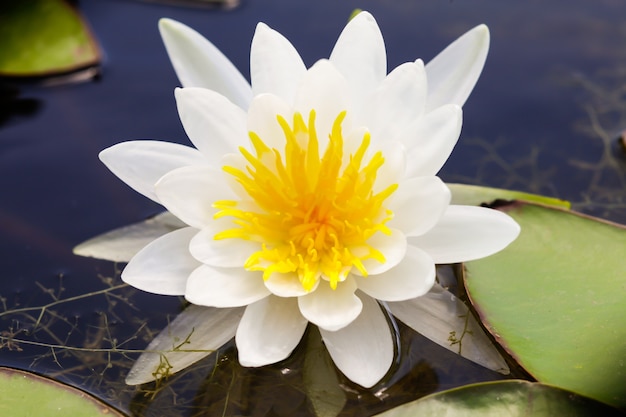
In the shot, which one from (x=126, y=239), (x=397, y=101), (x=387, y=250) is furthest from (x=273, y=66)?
(x=126, y=239)

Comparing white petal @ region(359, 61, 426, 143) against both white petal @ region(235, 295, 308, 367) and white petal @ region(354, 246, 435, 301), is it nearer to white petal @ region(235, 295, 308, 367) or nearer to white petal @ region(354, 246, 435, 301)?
white petal @ region(354, 246, 435, 301)

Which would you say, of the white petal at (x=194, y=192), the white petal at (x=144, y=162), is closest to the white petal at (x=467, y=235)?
the white petal at (x=194, y=192)

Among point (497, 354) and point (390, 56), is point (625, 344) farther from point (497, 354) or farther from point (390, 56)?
point (390, 56)

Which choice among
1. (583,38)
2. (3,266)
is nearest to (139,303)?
(3,266)

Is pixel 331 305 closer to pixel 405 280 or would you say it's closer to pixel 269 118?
pixel 405 280

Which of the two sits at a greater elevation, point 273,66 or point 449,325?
point 273,66

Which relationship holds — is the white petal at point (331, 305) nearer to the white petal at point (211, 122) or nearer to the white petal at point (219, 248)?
the white petal at point (219, 248)
